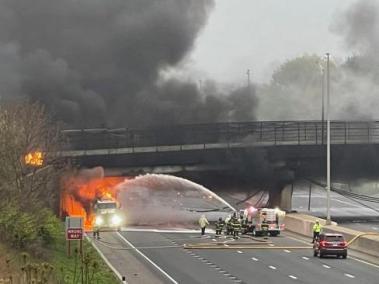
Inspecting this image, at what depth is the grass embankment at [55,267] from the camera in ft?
49.4

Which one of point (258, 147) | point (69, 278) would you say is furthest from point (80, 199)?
point (69, 278)

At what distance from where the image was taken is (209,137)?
52.2 metres

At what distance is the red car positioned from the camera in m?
30.7

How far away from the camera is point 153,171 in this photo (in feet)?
179

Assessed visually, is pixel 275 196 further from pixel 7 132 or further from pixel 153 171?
pixel 7 132

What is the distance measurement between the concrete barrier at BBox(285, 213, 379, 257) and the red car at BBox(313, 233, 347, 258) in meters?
1.59

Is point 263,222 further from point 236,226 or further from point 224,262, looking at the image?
point 224,262

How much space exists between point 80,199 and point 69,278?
30165 mm

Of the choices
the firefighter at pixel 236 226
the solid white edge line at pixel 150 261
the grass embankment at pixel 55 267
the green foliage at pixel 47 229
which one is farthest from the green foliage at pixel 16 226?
the firefighter at pixel 236 226

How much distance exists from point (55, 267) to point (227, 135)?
32.2 meters

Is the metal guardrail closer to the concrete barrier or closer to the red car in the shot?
the concrete barrier

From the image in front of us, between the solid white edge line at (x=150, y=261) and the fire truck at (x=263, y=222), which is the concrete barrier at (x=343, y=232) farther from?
the solid white edge line at (x=150, y=261)

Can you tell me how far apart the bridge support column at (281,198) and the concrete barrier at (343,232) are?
1063 cm

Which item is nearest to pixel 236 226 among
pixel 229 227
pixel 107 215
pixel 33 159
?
pixel 229 227
